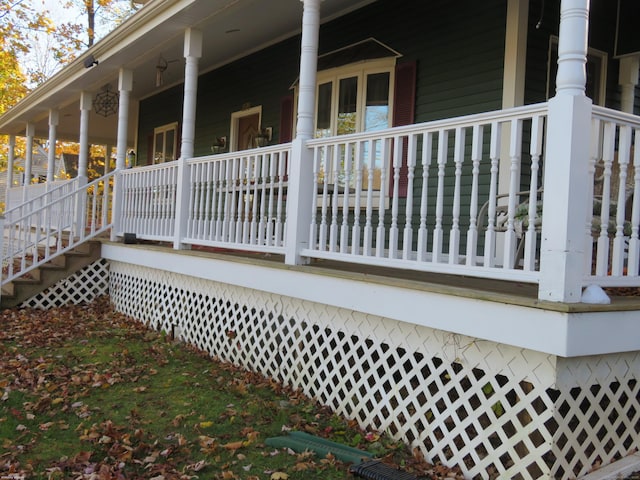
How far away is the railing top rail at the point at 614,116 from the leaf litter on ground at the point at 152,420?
7.10 feet

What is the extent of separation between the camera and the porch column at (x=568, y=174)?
3004 millimetres

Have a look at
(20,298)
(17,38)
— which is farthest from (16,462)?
(17,38)

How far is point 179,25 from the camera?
24.1ft

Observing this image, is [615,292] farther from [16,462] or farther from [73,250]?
[73,250]

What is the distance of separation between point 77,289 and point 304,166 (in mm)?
5145

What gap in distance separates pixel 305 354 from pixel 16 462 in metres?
2.27

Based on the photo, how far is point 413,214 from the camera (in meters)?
6.90

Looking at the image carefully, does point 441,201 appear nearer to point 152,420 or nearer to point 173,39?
point 152,420

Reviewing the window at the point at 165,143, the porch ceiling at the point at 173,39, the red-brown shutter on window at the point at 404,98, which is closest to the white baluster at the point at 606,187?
the red-brown shutter on window at the point at 404,98

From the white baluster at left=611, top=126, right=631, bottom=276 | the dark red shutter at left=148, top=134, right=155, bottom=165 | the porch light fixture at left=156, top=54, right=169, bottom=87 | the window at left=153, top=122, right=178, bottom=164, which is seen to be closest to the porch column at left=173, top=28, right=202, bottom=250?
the porch light fixture at left=156, top=54, right=169, bottom=87

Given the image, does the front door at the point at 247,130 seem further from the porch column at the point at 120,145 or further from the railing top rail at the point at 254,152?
the railing top rail at the point at 254,152

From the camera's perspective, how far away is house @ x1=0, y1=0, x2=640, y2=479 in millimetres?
3154

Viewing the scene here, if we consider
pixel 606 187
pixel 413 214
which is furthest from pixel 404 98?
pixel 606 187

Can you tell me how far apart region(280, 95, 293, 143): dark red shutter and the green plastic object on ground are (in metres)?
5.61
